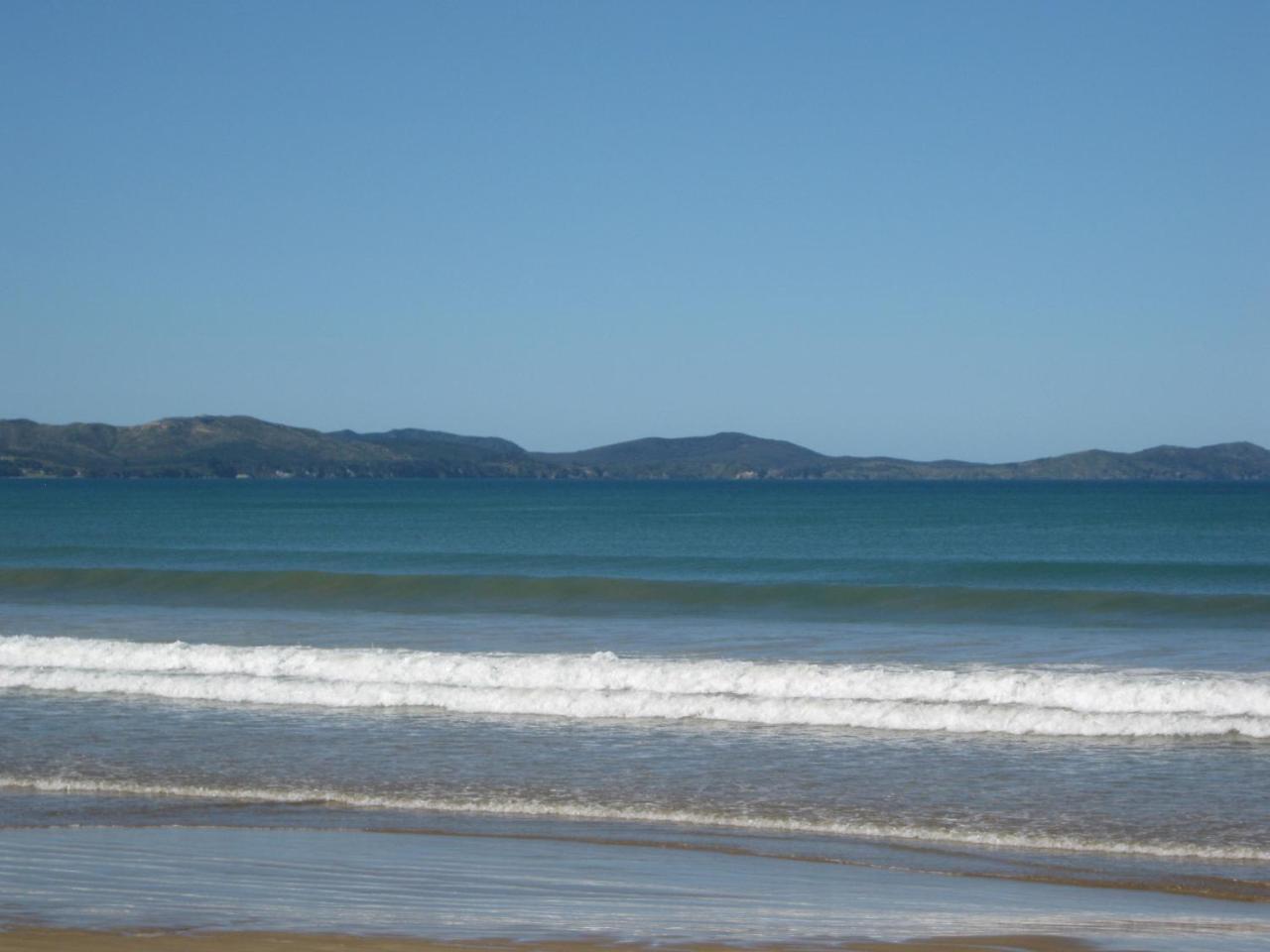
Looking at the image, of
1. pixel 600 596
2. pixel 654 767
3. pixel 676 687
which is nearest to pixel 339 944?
pixel 654 767

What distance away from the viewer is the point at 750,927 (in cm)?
757

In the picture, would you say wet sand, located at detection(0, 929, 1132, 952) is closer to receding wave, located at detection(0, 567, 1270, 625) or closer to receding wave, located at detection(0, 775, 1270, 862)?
receding wave, located at detection(0, 775, 1270, 862)

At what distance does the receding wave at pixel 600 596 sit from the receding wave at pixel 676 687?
996 cm

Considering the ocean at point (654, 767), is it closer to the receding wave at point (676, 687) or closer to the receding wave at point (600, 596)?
the receding wave at point (676, 687)

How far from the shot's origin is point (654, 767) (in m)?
12.7

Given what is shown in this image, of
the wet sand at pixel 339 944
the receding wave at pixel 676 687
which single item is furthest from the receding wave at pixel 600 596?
the wet sand at pixel 339 944

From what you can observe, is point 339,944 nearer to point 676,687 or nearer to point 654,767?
point 654,767

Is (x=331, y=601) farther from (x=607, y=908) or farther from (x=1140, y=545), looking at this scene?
(x=1140, y=545)

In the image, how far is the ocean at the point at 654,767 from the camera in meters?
8.25

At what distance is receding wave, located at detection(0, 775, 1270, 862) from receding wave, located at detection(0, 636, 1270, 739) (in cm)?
394

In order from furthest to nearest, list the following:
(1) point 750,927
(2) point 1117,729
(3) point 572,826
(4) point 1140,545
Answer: (4) point 1140,545, (2) point 1117,729, (3) point 572,826, (1) point 750,927

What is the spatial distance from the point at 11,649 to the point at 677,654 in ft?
32.7

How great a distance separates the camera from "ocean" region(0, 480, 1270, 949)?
8250 mm

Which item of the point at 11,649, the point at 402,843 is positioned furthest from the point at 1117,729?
the point at 11,649
